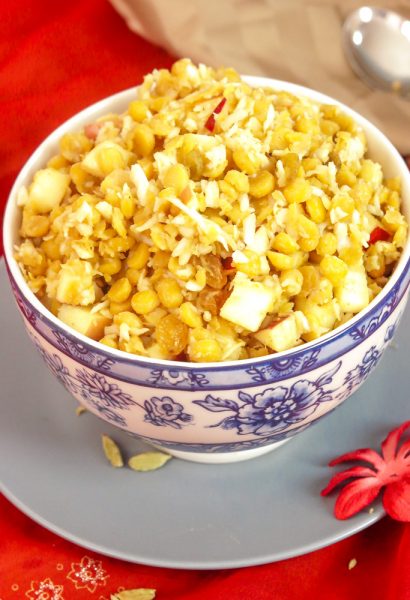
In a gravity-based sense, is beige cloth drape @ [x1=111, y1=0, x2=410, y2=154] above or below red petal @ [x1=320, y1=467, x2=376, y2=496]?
above

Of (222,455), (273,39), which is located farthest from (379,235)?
(273,39)

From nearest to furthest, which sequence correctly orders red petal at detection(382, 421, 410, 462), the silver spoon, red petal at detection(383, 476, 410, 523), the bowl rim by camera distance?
the bowl rim → red petal at detection(383, 476, 410, 523) → red petal at detection(382, 421, 410, 462) → the silver spoon

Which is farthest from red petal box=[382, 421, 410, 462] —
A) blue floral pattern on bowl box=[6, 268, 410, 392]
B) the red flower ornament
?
blue floral pattern on bowl box=[6, 268, 410, 392]

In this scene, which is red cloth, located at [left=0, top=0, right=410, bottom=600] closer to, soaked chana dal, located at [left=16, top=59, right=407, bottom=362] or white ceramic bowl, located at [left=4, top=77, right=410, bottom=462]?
white ceramic bowl, located at [left=4, top=77, right=410, bottom=462]

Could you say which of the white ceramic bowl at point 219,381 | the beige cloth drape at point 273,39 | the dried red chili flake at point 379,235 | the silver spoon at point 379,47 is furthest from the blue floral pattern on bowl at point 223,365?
the beige cloth drape at point 273,39

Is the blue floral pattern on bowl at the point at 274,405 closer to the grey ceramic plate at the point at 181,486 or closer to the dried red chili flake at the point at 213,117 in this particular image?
the grey ceramic plate at the point at 181,486

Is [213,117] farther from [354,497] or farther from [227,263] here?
[354,497]

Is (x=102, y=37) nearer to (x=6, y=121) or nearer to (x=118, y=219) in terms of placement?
(x=6, y=121)
